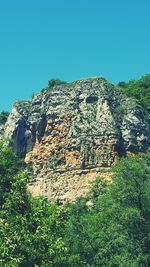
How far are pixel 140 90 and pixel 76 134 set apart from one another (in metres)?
21.9

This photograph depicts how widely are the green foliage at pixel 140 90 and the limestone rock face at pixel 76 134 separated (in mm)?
6995

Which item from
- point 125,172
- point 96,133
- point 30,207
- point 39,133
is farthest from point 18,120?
point 30,207

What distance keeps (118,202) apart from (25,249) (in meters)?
12.2

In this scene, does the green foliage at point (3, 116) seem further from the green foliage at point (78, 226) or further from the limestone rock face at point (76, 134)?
the green foliage at point (78, 226)

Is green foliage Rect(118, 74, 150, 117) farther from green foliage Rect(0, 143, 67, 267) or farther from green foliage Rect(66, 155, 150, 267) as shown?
green foliage Rect(0, 143, 67, 267)

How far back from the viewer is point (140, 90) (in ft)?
252

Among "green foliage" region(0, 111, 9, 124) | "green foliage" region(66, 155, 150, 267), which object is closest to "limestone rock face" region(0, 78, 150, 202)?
"green foliage" region(66, 155, 150, 267)

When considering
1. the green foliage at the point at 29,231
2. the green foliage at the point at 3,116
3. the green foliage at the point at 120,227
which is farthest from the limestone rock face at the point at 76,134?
the green foliage at the point at 29,231

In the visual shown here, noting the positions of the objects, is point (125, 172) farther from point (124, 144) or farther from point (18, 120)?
point (18, 120)

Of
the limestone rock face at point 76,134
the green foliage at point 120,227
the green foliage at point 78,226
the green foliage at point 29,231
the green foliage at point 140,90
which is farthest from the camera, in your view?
the green foliage at point 140,90

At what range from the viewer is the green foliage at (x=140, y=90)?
70213 mm

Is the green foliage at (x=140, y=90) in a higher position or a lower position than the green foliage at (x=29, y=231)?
higher

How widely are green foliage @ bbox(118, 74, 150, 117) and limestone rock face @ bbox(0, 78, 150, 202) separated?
23.0 feet

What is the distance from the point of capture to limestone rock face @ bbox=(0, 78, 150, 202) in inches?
2228
